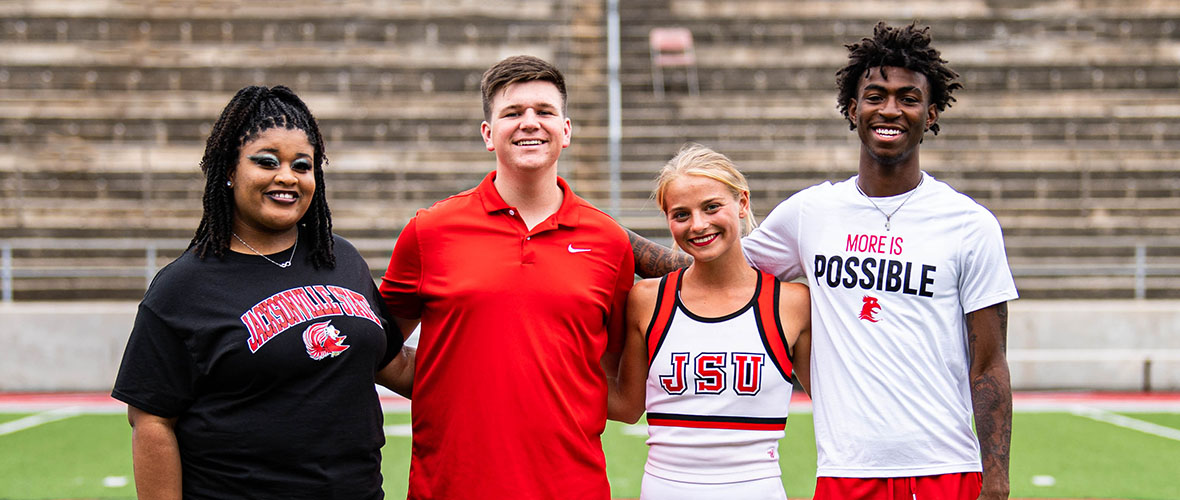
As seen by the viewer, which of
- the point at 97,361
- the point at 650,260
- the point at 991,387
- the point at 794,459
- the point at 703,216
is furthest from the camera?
the point at 97,361

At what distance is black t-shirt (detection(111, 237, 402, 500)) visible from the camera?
199 cm

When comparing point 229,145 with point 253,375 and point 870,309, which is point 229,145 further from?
point 870,309

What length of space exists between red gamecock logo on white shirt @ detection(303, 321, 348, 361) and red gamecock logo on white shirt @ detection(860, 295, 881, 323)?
1247 millimetres

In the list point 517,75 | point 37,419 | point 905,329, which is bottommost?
point 37,419

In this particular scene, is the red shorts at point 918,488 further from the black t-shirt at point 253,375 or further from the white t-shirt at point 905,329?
the black t-shirt at point 253,375

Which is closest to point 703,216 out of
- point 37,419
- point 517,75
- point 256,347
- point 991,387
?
point 517,75

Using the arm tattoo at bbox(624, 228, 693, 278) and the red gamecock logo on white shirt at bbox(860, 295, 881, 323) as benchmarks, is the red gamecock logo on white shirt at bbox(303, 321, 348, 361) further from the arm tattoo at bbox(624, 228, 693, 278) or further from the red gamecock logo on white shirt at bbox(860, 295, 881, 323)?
the red gamecock logo on white shirt at bbox(860, 295, 881, 323)

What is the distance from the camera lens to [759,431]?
2367mm

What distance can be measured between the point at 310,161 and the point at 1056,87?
42.1ft

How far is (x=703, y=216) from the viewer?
2426 millimetres

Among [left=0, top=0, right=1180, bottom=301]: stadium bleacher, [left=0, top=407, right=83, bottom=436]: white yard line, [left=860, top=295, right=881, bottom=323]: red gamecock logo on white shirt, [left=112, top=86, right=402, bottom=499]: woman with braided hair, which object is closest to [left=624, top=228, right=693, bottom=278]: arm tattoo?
[left=860, top=295, right=881, bottom=323]: red gamecock logo on white shirt

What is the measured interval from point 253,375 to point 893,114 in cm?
162

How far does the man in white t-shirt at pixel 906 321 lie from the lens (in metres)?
2.22

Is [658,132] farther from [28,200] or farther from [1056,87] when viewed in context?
[28,200]
